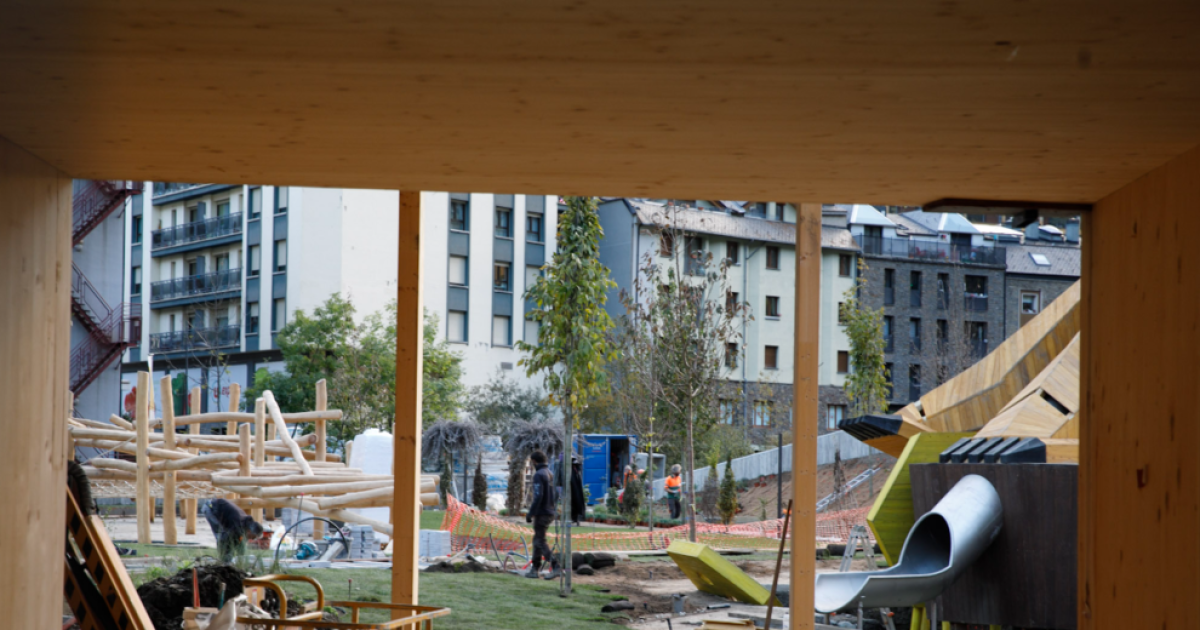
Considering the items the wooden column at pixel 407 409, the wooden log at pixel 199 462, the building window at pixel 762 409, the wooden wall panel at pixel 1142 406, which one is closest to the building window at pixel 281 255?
the building window at pixel 762 409

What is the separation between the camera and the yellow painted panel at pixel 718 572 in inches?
479

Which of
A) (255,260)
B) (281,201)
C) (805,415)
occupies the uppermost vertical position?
(281,201)

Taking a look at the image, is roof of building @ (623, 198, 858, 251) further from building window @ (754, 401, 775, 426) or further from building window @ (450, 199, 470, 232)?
building window @ (754, 401, 775, 426)

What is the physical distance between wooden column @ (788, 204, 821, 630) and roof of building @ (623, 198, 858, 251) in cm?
3548

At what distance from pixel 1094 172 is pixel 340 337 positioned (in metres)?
35.7

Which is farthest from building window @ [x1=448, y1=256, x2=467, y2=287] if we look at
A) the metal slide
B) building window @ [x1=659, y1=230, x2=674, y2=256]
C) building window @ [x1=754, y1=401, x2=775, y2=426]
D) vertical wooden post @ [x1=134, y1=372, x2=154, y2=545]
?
the metal slide

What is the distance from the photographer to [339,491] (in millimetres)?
14695

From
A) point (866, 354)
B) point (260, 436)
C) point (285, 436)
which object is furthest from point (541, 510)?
point (866, 354)

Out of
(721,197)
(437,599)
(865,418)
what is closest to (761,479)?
(865,418)

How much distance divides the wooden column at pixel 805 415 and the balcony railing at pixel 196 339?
40.8 m

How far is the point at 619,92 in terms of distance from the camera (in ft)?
12.5

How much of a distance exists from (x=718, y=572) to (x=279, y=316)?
35388 millimetres

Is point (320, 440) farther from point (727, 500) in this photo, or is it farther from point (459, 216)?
point (459, 216)

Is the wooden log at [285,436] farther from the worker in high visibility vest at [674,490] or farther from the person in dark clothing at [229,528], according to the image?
the worker in high visibility vest at [674,490]
